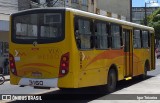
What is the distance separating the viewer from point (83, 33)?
39.3ft

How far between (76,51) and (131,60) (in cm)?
606

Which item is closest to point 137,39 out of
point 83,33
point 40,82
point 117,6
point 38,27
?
point 83,33

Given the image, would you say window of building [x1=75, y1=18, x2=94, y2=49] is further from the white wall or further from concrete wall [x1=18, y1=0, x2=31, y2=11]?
concrete wall [x1=18, y1=0, x2=31, y2=11]

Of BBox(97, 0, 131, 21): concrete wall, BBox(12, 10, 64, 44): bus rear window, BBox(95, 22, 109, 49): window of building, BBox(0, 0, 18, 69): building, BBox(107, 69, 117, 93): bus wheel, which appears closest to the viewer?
BBox(12, 10, 64, 44): bus rear window

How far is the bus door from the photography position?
1619 cm

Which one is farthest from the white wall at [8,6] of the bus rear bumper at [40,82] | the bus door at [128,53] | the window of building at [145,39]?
the bus rear bumper at [40,82]

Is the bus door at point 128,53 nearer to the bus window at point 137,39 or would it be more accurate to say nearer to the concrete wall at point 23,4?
the bus window at point 137,39

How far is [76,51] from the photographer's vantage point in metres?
11.4

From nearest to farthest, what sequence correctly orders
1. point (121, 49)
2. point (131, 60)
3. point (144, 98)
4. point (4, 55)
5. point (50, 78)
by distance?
point (50, 78) < point (144, 98) < point (121, 49) < point (131, 60) < point (4, 55)

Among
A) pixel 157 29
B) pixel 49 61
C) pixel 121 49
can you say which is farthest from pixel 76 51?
pixel 157 29

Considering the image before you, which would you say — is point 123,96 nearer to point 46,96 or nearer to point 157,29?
point 46,96

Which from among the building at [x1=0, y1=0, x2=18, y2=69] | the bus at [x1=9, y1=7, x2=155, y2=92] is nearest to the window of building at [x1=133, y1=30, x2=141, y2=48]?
the bus at [x1=9, y1=7, x2=155, y2=92]

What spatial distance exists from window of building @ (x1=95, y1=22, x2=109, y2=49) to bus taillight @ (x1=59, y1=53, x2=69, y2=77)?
2.06 m

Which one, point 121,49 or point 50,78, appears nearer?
point 50,78
